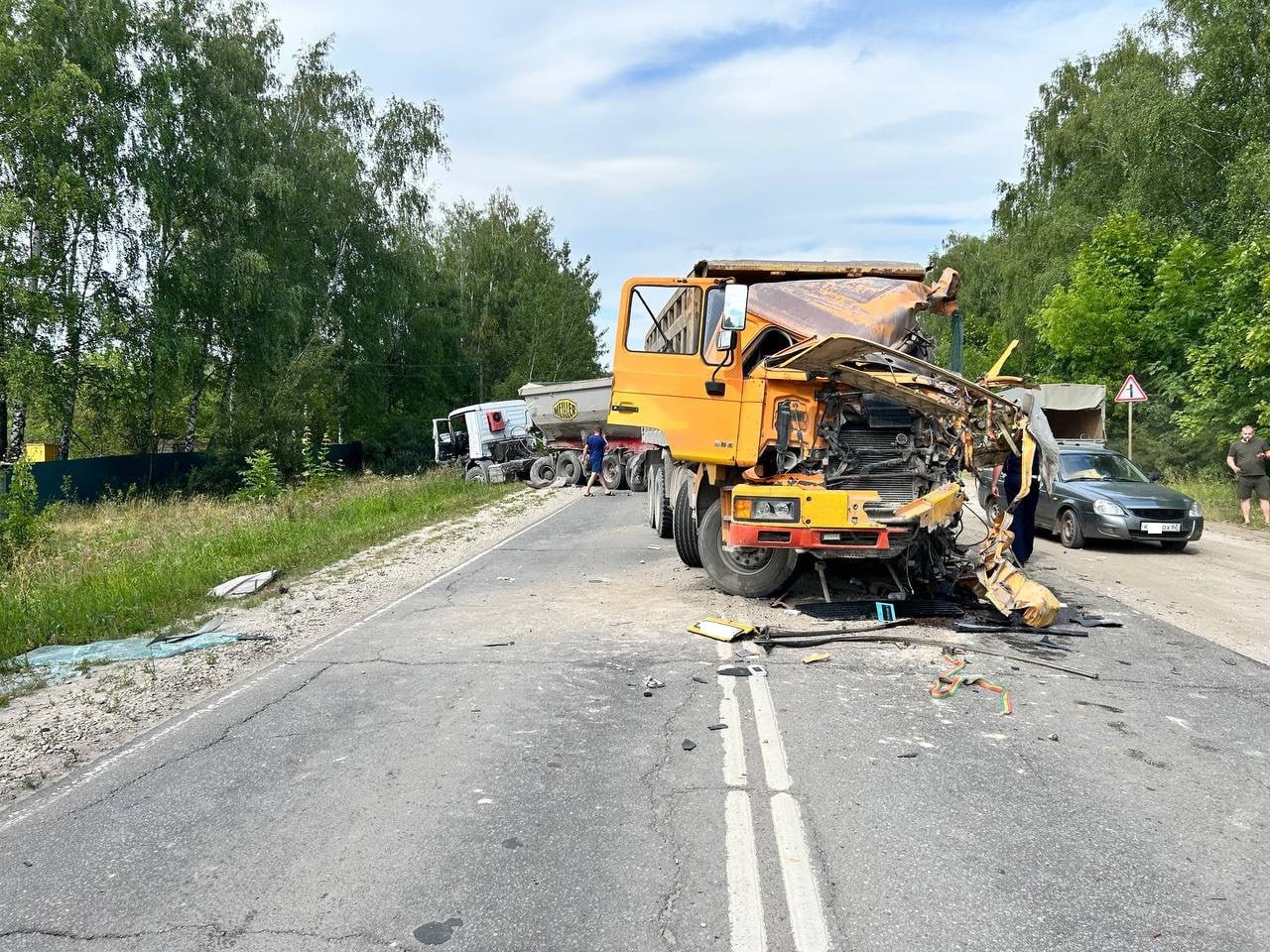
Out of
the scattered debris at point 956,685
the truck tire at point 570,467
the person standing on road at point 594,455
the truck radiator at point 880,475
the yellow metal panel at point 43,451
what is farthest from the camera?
the yellow metal panel at point 43,451

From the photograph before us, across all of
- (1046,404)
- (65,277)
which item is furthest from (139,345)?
(1046,404)

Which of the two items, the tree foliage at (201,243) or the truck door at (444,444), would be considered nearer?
the tree foliage at (201,243)

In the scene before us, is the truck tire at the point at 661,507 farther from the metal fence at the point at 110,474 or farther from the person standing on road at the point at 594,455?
the metal fence at the point at 110,474

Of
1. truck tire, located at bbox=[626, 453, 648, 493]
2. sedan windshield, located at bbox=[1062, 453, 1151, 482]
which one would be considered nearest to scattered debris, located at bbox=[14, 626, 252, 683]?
sedan windshield, located at bbox=[1062, 453, 1151, 482]

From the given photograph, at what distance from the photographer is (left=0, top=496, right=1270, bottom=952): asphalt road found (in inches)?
115

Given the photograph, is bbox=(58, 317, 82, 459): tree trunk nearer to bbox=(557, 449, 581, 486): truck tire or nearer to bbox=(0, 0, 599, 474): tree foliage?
bbox=(0, 0, 599, 474): tree foliage

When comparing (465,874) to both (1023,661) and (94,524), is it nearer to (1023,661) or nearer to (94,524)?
(1023,661)

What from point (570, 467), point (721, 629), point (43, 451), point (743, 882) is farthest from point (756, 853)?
point (43, 451)

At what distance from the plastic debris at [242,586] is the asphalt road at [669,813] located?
3458 mm

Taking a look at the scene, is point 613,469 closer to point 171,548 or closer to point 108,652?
point 171,548

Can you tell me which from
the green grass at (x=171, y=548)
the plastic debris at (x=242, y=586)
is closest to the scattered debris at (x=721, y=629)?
the green grass at (x=171, y=548)

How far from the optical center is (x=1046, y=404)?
18516 millimetres

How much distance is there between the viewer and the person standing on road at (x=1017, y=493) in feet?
23.8

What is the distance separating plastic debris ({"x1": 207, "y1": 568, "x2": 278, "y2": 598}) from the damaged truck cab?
457 centimetres
